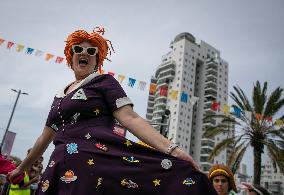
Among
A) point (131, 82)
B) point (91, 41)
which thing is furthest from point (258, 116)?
point (91, 41)

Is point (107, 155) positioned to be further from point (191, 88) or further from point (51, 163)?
point (191, 88)

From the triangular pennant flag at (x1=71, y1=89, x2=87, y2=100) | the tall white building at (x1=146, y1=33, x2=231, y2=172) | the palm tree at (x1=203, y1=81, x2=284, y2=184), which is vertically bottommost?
the triangular pennant flag at (x1=71, y1=89, x2=87, y2=100)

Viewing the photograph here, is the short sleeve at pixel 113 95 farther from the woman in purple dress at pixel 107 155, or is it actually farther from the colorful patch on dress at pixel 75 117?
the colorful patch on dress at pixel 75 117

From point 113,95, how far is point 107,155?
1.30ft

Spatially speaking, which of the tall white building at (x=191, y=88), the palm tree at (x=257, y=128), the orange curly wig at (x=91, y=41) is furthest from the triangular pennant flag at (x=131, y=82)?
the tall white building at (x=191, y=88)

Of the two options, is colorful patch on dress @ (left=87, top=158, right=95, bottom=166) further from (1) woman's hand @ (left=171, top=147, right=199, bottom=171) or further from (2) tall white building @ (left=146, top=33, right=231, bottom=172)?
(2) tall white building @ (left=146, top=33, right=231, bottom=172)

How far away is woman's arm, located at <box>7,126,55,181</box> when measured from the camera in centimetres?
237

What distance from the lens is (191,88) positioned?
91938mm

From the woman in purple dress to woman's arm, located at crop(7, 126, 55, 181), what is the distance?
0.23 meters

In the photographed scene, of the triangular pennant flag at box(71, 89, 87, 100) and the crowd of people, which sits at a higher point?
the triangular pennant flag at box(71, 89, 87, 100)

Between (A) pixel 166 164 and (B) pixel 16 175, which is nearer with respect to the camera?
(A) pixel 166 164

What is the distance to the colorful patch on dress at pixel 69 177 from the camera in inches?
70.6

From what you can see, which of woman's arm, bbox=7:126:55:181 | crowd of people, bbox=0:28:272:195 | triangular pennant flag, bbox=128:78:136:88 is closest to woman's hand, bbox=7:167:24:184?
woman's arm, bbox=7:126:55:181

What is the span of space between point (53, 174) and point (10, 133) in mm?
28427
